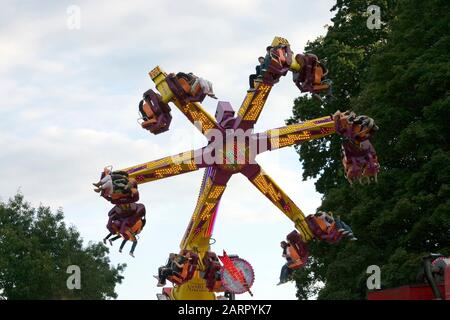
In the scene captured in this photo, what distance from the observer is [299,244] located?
66.6 feet

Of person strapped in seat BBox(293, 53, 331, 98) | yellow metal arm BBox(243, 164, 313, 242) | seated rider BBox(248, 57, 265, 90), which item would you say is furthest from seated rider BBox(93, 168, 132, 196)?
person strapped in seat BBox(293, 53, 331, 98)

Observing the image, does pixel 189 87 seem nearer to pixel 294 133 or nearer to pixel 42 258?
pixel 294 133

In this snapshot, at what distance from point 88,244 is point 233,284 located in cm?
4168

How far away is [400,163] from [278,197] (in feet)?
37.1

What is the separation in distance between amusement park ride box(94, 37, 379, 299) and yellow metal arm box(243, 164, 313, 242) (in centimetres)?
2

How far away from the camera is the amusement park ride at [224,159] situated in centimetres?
1969

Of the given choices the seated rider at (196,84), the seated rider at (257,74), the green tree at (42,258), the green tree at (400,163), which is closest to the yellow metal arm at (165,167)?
the seated rider at (196,84)

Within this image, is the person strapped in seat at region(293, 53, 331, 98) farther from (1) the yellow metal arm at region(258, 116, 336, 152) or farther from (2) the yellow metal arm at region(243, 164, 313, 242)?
(2) the yellow metal arm at region(243, 164, 313, 242)

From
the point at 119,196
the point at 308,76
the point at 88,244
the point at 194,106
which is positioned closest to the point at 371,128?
the point at 308,76

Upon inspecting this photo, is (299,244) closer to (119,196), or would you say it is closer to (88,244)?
(119,196)

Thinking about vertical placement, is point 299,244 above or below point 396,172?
below

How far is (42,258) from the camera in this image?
4909 cm

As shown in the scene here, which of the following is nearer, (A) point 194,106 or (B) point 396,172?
(A) point 194,106
